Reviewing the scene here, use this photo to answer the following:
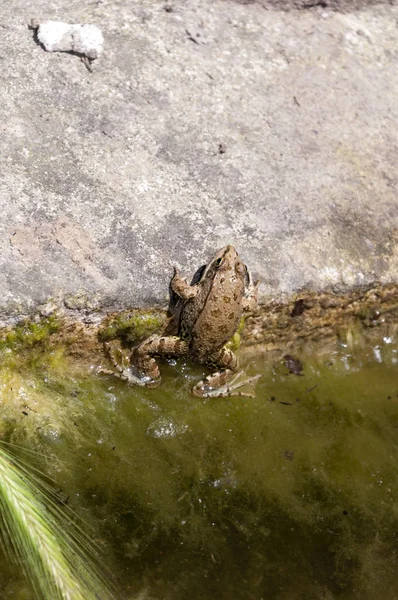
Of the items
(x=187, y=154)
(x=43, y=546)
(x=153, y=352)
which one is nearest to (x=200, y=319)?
(x=153, y=352)

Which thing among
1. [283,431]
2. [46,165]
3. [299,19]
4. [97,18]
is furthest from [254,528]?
[299,19]

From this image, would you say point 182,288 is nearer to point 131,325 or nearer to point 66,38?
point 131,325

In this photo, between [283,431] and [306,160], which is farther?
[306,160]

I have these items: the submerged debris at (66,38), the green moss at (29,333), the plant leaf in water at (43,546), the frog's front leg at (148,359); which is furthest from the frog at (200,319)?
the submerged debris at (66,38)

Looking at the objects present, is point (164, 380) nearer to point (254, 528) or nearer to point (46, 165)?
point (254, 528)

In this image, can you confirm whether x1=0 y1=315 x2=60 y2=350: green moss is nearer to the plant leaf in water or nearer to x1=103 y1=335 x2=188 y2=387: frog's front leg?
x1=103 y1=335 x2=188 y2=387: frog's front leg

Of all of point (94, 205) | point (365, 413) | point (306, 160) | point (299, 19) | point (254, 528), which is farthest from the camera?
point (299, 19)
